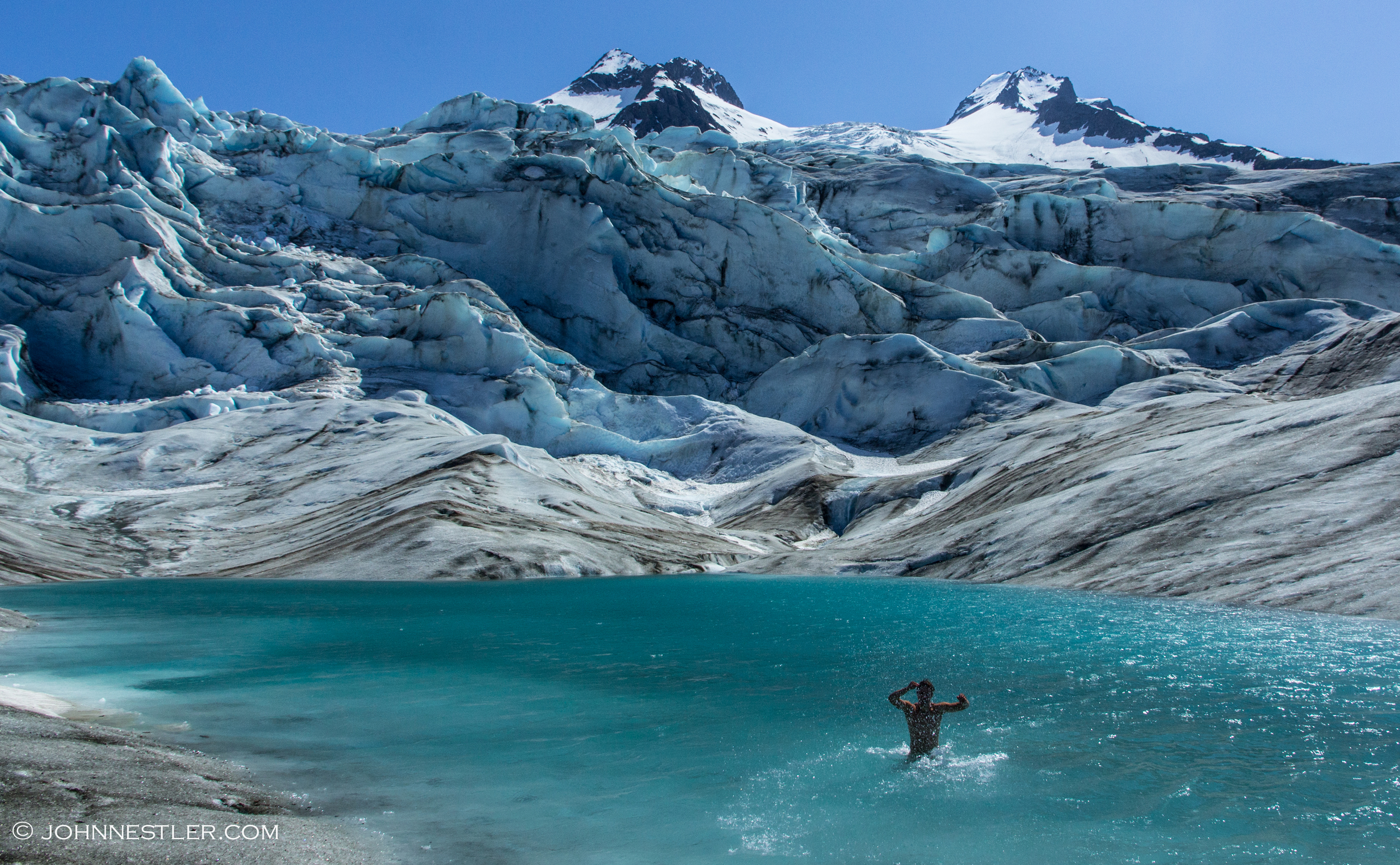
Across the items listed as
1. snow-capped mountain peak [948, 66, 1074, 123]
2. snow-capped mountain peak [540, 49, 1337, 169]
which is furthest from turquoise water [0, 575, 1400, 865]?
snow-capped mountain peak [948, 66, 1074, 123]

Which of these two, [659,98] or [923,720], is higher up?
[659,98]

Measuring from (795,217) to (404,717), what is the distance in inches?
3064

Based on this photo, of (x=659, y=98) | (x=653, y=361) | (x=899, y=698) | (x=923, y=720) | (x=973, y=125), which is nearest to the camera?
(x=923, y=720)

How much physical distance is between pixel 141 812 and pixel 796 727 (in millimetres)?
7379

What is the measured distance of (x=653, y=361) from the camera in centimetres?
7069

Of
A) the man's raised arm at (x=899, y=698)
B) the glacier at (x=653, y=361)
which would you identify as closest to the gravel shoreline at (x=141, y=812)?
the man's raised arm at (x=899, y=698)

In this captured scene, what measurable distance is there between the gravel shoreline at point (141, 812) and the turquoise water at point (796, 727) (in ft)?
1.97

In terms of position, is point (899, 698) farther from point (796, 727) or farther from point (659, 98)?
point (659, 98)

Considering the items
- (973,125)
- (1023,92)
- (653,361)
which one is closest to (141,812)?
(653,361)

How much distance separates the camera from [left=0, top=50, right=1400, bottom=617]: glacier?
107 ft

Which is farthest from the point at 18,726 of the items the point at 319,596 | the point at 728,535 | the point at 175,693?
the point at 728,535

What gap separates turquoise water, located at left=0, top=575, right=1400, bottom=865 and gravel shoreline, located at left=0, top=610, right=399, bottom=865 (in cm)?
60

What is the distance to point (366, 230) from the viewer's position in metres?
74.7

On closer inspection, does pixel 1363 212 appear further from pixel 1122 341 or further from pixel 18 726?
pixel 18 726
